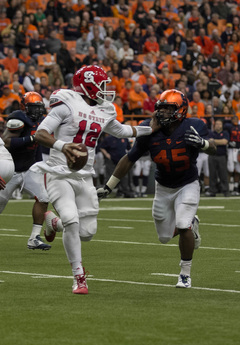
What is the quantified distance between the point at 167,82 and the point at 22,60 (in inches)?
150

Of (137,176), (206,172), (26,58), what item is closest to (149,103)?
(137,176)

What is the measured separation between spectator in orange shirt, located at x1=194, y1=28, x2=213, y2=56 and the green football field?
14148 millimetres

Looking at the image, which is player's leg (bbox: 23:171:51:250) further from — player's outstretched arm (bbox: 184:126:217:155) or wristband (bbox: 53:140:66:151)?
Answer: wristband (bbox: 53:140:66:151)

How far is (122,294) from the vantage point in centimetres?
698

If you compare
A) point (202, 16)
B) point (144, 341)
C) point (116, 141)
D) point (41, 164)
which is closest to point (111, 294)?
point (41, 164)

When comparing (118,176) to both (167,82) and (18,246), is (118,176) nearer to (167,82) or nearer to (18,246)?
(18,246)

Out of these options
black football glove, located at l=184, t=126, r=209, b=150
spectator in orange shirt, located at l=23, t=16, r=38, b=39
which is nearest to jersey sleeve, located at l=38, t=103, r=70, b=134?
black football glove, located at l=184, t=126, r=209, b=150

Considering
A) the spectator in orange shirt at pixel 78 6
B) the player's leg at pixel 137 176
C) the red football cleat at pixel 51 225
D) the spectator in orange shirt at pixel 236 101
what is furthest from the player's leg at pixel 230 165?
the red football cleat at pixel 51 225

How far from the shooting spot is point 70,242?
688cm

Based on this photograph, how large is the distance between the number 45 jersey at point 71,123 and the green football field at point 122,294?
3.38 feet

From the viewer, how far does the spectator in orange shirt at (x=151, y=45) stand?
24594 mm

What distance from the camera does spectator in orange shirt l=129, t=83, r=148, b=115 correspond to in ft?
68.8

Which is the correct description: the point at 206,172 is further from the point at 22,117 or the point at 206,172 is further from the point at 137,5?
the point at 22,117

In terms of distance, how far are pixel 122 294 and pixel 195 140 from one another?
54.8 inches
